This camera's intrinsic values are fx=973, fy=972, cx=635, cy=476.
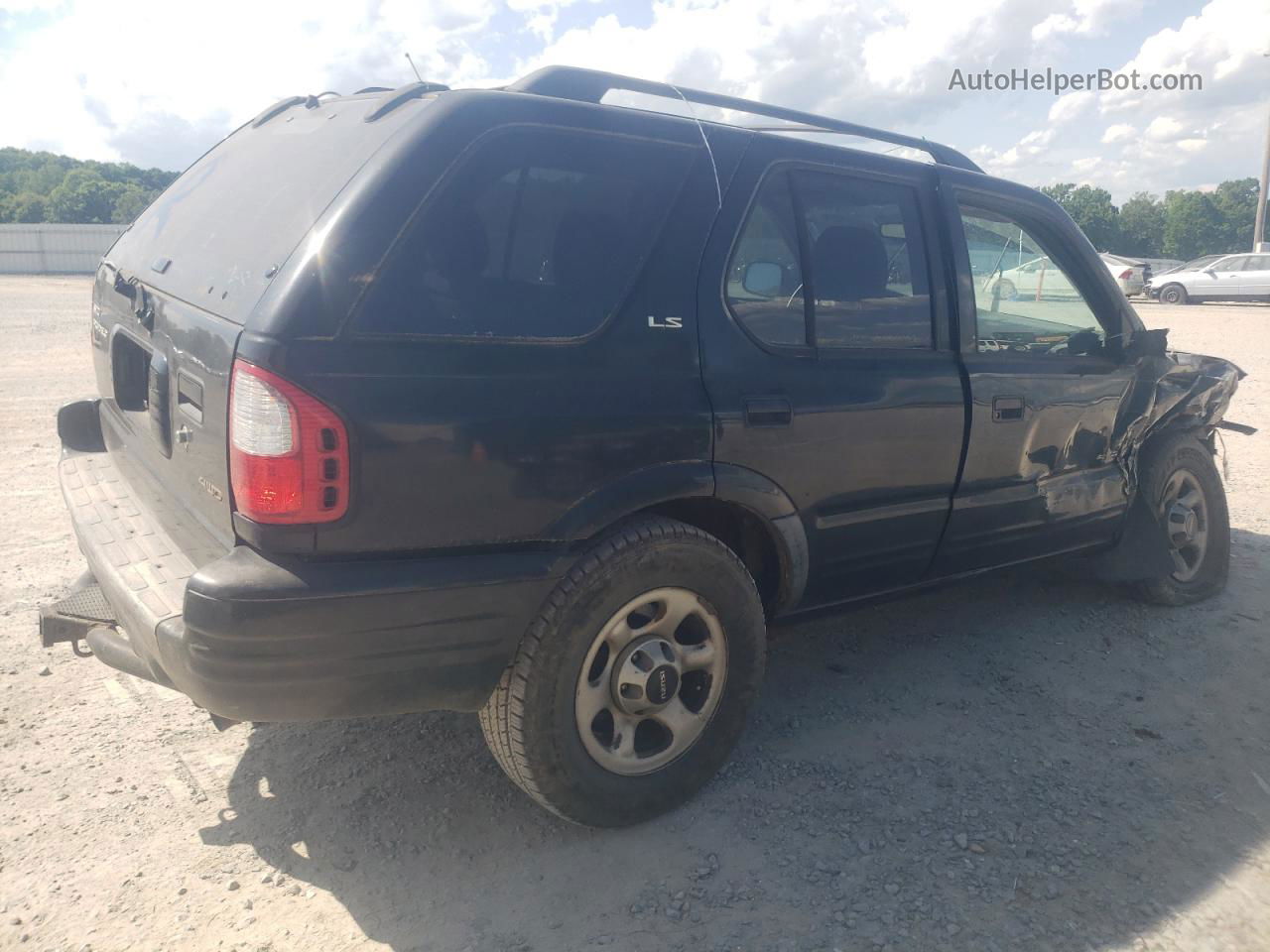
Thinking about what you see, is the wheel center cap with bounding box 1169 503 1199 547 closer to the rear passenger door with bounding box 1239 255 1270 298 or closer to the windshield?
the rear passenger door with bounding box 1239 255 1270 298

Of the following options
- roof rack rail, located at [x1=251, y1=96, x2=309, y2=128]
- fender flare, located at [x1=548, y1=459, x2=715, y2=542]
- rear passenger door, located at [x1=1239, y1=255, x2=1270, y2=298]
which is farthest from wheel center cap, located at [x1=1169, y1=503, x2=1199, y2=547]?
rear passenger door, located at [x1=1239, y1=255, x2=1270, y2=298]

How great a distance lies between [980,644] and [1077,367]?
1234mm

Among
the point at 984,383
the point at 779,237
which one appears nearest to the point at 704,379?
the point at 779,237

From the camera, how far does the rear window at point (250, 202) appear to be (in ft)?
8.05

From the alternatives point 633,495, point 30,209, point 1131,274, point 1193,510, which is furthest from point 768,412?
point 30,209

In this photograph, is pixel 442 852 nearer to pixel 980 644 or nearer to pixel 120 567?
pixel 120 567

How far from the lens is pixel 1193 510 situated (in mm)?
4668

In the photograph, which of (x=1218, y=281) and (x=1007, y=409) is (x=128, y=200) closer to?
(x=1218, y=281)

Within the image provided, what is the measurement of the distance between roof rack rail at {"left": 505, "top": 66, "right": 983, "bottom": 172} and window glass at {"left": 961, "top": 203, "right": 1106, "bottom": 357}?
13.8 inches

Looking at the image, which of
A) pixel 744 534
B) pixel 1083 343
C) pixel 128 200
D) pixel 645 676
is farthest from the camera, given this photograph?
pixel 128 200

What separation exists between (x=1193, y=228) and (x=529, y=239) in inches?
3037

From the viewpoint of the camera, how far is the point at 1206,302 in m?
26.9

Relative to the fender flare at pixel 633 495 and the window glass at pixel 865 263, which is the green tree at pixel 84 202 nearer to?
the window glass at pixel 865 263

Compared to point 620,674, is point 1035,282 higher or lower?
higher
